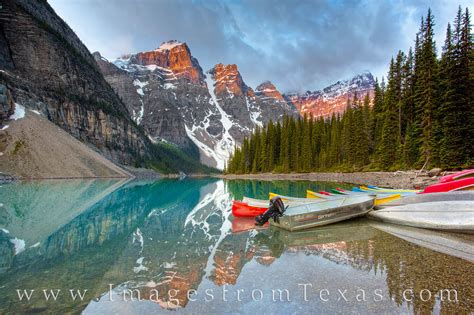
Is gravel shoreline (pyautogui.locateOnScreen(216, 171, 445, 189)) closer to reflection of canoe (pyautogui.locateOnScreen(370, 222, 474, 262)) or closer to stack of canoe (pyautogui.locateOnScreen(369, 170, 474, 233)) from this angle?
stack of canoe (pyautogui.locateOnScreen(369, 170, 474, 233))

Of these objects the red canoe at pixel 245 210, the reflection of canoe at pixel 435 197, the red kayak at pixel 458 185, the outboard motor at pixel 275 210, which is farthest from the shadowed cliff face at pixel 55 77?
the red kayak at pixel 458 185

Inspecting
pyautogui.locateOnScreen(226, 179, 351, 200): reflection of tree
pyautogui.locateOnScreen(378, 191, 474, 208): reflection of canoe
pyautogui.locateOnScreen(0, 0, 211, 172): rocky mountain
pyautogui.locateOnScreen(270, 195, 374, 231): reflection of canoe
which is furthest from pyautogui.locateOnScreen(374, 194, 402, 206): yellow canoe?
pyautogui.locateOnScreen(0, 0, 211, 172): rocky mountain

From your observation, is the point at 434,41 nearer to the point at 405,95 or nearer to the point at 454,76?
the point at 405,95

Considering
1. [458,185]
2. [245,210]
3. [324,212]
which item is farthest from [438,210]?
[245,210]

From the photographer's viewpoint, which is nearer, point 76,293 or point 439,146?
point 76,293

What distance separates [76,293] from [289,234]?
867 cm

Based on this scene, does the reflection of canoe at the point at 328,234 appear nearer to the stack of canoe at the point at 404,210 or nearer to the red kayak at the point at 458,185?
the stack of canoe at the point at 404,210

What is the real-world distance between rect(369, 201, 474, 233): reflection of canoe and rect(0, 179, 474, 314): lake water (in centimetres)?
67

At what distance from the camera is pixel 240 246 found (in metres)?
10.4

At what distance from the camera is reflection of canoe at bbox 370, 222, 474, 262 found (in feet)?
28.9

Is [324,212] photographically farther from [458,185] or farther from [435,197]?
[458,185]

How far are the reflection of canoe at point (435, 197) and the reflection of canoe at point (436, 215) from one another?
17.2 inches

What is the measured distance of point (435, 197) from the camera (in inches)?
517

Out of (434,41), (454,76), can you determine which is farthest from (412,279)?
(434,41)
